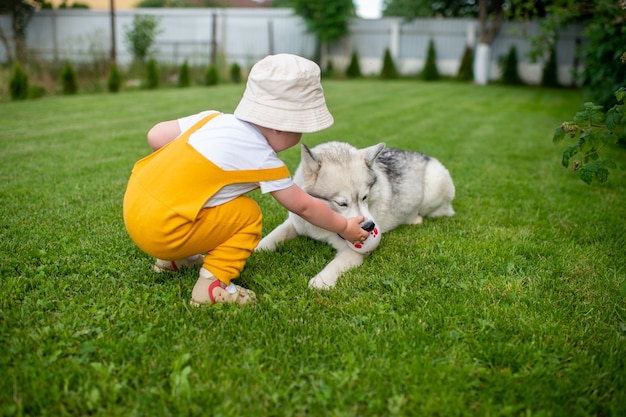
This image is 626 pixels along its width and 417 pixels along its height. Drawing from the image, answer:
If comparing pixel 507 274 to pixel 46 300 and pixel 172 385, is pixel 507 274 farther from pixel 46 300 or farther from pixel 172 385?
pixel 46 300

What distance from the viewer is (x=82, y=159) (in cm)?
592

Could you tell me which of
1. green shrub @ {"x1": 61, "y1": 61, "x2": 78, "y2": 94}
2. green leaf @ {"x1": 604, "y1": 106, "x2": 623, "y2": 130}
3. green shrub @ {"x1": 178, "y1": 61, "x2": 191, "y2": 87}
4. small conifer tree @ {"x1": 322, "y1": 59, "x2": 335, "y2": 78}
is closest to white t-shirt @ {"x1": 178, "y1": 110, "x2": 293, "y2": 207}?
green leaf @ {"x1": 604, "y1": 106, "x2": 623, "y2": 130}

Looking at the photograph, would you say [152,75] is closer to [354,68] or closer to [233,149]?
[354,68]

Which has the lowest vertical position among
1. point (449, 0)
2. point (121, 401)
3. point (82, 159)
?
point (121, 401)

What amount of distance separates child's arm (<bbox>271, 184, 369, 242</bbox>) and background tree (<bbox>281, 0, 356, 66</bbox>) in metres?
22.0

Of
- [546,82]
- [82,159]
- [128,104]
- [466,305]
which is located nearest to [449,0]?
[546,82]

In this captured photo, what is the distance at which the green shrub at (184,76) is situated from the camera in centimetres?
1612

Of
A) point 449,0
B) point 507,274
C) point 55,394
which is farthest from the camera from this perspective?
point 449,0

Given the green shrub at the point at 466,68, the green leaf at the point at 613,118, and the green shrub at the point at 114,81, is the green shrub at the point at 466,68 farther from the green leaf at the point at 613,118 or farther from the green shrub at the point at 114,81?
the green leaf at the point at 613,118

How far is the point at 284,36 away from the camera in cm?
2400

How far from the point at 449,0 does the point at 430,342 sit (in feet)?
88.9

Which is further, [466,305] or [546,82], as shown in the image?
[546,82]

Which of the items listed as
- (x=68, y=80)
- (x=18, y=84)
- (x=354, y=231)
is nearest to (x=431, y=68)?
(x=68, y=80)

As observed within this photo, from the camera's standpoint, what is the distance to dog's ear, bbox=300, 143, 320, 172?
296 centimetres
